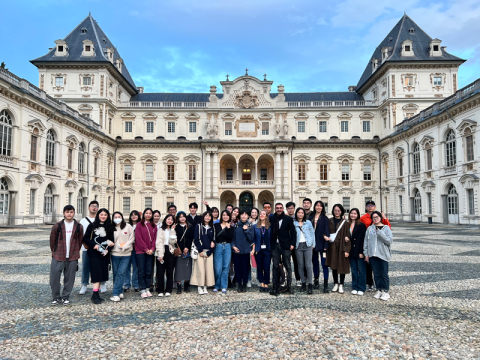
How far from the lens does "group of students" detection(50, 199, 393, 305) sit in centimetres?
672

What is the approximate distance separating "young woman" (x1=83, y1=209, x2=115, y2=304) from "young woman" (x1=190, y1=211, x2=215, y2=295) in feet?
5.73

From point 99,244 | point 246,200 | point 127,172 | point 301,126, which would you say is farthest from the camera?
point 246,200

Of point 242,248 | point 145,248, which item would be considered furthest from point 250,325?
point 145,248

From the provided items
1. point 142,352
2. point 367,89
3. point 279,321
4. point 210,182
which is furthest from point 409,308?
point 367,89

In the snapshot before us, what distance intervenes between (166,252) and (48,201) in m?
24.3

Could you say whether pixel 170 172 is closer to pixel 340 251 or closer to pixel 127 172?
pixel 127 172

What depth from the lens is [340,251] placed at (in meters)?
7.27

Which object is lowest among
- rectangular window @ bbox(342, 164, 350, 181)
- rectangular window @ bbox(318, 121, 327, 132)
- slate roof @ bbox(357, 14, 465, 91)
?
rectangular window @ bbox(342, 164, 350, 181)

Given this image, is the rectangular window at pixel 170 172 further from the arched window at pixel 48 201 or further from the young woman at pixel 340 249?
the young woman at pixel 340 249

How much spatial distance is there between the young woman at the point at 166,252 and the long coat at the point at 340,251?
11.0ft

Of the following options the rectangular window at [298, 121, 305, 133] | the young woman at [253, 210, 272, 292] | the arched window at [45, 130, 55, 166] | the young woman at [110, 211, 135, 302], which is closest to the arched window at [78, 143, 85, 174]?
the arched window at [45, 130, 55, 166]

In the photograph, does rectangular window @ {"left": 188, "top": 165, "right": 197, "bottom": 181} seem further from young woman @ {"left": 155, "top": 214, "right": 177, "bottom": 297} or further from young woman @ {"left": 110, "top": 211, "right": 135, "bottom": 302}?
young woman @ {"left": 110, "top": 211, "right": 135, "bottom": 302}

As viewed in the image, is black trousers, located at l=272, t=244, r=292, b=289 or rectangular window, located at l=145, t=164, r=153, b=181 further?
rectangular window, located at l=145, t=164, r=153, b=181

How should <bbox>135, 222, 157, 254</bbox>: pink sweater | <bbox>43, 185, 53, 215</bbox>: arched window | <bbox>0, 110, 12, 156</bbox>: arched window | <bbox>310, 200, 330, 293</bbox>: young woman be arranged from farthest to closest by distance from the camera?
<bbox>43, 185, 53, 215</bbox>: arched window
<bbox>0, 110, 12, 156</bbox>: arched window
<bbox>310, 200, 330, 293</bbox>: young woman
<bbox>135, 222, 157, 254</bbox>: pink sweater
